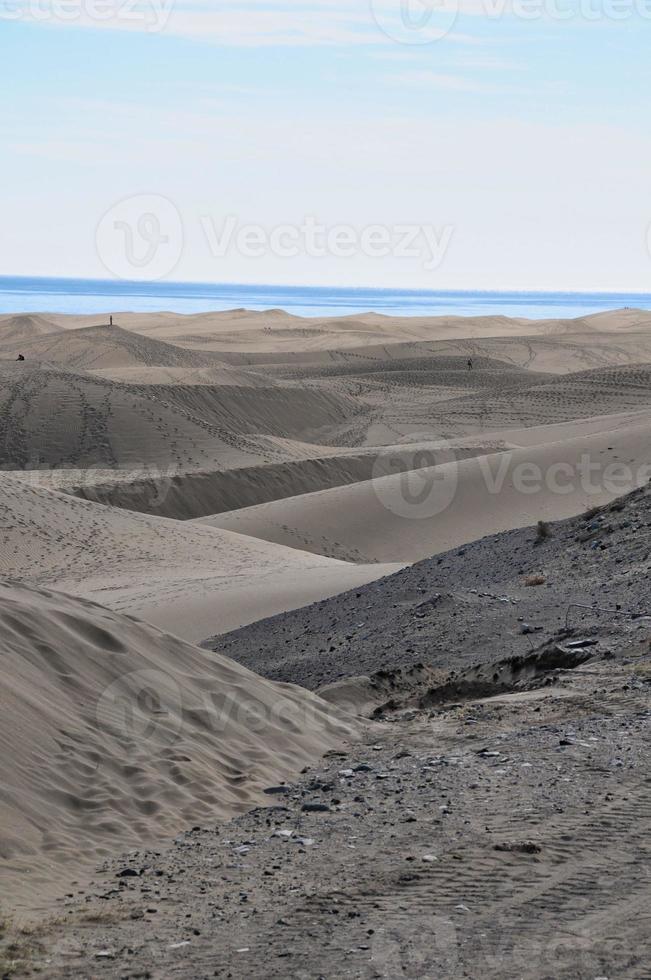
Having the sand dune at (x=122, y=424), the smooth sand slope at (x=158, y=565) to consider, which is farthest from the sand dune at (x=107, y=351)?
the smooth sand slope at (x=158, y=565)

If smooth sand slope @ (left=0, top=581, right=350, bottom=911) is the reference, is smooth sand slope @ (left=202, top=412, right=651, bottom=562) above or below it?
above

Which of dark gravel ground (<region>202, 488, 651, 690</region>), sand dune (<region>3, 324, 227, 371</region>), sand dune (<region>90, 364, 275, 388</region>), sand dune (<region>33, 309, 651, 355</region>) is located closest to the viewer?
dark gravel ground (<region>202, 488, 651, 690</region>)

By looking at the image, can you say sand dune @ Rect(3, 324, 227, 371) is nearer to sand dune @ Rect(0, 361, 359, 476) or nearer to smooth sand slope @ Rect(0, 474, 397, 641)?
sand dune @ Rect(0, 361, 359, 476)

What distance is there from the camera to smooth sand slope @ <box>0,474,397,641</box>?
14.8m

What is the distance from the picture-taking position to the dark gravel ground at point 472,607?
10164mm

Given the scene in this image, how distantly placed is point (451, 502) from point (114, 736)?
16.1 meters

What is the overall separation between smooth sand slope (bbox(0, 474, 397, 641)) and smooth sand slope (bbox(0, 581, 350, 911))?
5.85m

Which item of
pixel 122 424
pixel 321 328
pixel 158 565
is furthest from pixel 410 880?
pixel 321 328

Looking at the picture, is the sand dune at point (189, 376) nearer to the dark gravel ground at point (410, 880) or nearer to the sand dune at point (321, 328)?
the sand dune at point (321, 328)

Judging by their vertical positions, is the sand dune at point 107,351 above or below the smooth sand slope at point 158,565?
above

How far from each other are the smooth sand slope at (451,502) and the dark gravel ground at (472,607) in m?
7.03

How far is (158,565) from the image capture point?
18969mm

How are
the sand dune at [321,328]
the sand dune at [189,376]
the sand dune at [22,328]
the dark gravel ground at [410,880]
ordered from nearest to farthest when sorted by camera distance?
the dark gravel ground at [410,880] < the sand dune at [189,376] < the sand dune at [22,328] < the sand dune at [321,328]

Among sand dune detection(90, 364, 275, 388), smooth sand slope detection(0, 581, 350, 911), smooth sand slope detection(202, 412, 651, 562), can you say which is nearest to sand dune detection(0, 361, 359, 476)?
sand dune detection(90, 364, 275, 388)
